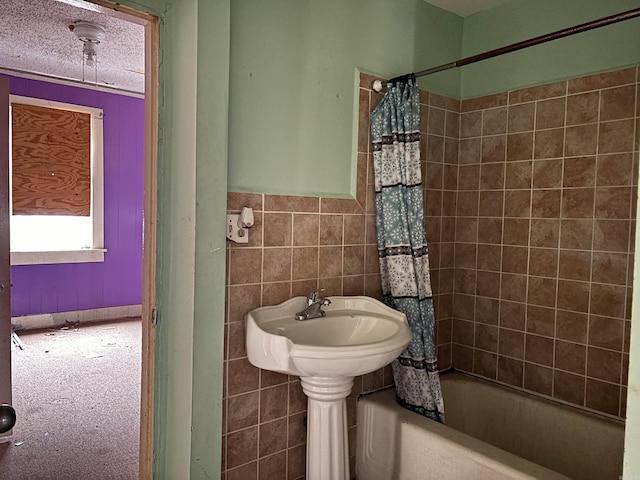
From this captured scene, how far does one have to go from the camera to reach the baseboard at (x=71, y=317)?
4.71m

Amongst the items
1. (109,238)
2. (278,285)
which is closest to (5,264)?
(278,285)

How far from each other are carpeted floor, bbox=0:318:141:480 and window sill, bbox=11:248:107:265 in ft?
2.31

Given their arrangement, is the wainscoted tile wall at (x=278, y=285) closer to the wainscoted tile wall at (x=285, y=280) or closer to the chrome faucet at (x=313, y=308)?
the wainscoted tile wall at (x=285, y=280)

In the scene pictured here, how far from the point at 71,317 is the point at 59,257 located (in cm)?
66

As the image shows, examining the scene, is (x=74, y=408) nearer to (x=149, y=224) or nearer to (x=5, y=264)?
(x=5, y=264)

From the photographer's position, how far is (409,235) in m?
2.13

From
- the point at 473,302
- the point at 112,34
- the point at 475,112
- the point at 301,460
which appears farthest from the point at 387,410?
the point at 112,34

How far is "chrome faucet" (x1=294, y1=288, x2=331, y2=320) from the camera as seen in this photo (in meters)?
1.89

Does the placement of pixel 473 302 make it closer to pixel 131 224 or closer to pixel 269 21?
pixel 269 21

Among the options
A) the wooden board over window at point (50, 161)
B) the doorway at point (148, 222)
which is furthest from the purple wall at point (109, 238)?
the doorway at point (148, 222)

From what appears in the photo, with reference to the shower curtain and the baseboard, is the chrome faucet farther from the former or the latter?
the baseboard

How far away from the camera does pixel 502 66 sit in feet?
8.10

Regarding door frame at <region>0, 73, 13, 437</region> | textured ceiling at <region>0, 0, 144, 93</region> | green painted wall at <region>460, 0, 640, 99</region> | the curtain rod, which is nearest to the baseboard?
textured ceiling at <region>0, 0, 144, 93</region>

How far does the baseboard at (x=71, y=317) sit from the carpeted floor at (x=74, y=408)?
0.13m
